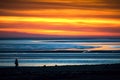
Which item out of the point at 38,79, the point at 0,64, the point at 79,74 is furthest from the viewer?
the point at 0,64

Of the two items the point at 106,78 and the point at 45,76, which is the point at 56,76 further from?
the point at 106,78

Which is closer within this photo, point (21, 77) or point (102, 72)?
point (21, 77)

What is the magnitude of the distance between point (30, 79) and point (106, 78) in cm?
483

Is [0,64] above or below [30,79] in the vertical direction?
above

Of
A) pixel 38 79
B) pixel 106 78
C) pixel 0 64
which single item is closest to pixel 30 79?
pixel 38 79

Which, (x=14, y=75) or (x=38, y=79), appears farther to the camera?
(x=14, y=75)

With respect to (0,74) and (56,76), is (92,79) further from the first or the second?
(0,74)

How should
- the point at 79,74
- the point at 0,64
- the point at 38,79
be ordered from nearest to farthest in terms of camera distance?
the point at 38,79 → the point at 79,74 → the point at 0,64

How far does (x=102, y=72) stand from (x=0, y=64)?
16.0 metres

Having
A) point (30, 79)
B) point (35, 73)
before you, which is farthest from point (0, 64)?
point (30, 79)

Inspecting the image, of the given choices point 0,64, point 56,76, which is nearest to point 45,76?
point 56,76

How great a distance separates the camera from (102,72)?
36188 mm

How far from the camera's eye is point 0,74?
116 ft

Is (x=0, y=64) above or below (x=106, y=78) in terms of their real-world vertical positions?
above
